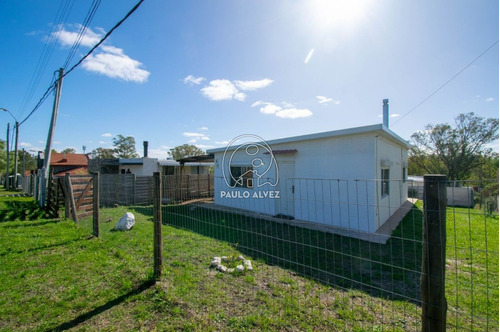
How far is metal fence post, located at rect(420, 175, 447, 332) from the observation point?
4.78ft

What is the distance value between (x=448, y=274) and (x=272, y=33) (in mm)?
5753

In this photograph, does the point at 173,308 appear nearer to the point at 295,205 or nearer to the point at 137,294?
the point at 137,294

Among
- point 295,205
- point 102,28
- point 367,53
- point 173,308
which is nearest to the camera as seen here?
point 173,308

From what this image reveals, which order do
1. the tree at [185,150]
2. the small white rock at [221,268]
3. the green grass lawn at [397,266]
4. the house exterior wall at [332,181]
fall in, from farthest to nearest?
the tree at [185,150]
the house exterior wall at [332,181]
the small white rock at [221,268]
the green grass lawn at [397,266]

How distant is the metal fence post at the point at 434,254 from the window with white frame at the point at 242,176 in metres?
7.88

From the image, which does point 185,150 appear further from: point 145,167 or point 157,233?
point 157,233

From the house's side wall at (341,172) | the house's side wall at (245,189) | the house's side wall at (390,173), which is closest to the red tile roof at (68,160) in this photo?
the house's side wall at (245,189)

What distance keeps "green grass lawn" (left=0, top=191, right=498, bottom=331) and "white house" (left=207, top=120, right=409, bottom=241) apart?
137 cm

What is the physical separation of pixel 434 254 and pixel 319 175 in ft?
19.2

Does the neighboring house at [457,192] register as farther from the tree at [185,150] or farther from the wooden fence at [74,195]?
the tree at [185,150]

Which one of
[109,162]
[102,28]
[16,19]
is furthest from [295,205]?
[109,162]

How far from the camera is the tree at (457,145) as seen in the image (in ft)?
64.1

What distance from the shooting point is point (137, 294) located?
2.75m

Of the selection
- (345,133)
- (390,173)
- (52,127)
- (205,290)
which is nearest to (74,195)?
(52,127)
